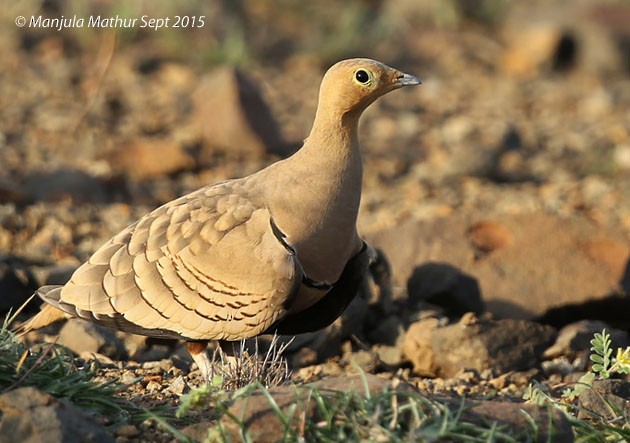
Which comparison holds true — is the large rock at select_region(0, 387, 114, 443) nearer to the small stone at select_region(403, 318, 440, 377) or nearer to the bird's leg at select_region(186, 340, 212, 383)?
the bird's leg at select_region(186, 340, 212, 383)

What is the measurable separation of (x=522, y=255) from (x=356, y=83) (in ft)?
7.31

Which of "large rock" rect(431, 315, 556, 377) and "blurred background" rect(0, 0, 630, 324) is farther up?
"blurred background" rect(0, 0, 630, 324)

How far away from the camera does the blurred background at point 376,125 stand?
7238 millimetres

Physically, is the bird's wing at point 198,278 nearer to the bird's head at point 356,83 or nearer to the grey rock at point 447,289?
the bird's head at point 356,83

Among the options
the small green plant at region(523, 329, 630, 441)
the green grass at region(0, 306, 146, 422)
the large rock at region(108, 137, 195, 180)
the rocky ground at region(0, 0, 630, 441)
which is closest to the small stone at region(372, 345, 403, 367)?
the rocky ground at region(0, 0, 630, 441)

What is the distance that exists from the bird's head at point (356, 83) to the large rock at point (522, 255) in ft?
6.30

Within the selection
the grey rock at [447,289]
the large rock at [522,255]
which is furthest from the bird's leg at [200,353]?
the large rock at [522,255]

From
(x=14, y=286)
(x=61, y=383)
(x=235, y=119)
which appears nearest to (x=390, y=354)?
(x=14, y=286)

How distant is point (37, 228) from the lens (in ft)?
27.0

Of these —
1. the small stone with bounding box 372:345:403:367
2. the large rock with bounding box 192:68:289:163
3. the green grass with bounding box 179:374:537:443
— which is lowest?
the small stone with bounding box 372:345:403:367

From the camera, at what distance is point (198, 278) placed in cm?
530

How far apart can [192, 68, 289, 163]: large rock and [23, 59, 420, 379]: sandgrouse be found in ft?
15.0

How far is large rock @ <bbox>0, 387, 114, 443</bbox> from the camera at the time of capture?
12.4 ft

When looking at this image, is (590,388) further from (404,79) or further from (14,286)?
(14,286)
